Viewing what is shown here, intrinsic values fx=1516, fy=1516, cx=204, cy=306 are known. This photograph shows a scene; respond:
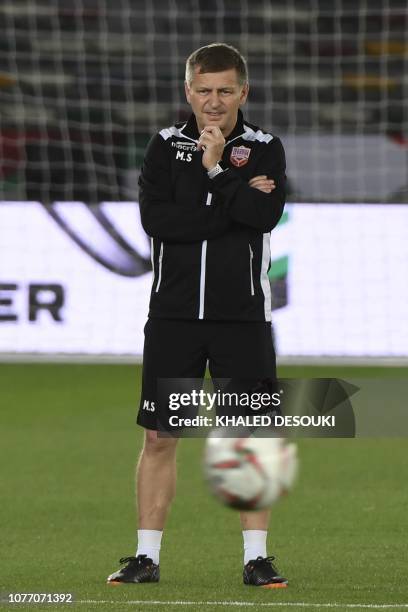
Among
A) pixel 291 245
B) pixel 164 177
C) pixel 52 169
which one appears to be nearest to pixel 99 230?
pixel 291 245

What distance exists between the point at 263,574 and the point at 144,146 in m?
11.3

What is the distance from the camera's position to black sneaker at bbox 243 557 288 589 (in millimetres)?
5598

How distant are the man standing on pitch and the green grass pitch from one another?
26 cm

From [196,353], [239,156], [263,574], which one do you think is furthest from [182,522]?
[239,156]

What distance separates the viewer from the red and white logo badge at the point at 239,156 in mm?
5629

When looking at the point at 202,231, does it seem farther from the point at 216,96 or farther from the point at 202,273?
the point at 216,96

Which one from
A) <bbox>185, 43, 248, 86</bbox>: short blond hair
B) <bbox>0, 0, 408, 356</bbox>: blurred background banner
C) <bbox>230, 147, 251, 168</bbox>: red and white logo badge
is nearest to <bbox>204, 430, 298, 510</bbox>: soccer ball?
<bbox>230, 147, 251, 168</bbox>: red and white logo badge

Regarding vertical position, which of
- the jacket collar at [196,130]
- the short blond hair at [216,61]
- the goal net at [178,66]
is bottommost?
the jacket collar at [196,130]

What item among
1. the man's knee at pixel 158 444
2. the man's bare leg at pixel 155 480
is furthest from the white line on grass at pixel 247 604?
the man's knee at pixel 158 444

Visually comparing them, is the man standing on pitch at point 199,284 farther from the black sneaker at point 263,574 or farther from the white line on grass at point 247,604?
the white line on grass at point 247,604

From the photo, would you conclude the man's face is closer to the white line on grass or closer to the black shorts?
the black shorts

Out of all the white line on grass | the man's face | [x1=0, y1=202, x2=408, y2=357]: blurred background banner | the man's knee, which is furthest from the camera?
[x1=0, y1=202, x2=408, y2=357]: blurred background banner

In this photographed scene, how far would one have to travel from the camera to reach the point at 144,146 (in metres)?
16.6

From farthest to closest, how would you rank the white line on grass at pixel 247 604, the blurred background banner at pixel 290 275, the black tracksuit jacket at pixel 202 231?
the blurred background banner at pixel 290 275, the black tracksuit jacket at pixel 202 231, the white line on grass at pixel 247 604
